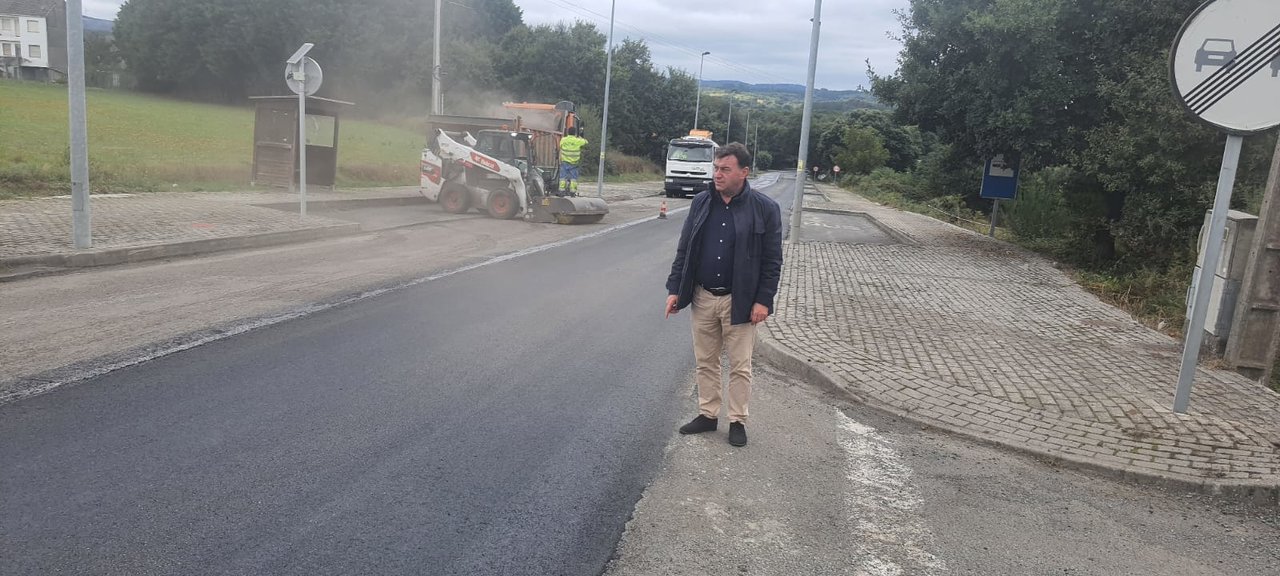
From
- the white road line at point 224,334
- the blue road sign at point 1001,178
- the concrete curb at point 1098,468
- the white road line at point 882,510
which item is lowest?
the white road line at point 224,334

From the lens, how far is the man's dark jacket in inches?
194

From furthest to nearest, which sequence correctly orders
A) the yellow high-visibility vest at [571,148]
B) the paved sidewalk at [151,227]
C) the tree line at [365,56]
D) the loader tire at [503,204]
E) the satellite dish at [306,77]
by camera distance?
the tree line at [365,56]
the yellow high-visibility vest at [571,148]
the loader tire at [503,204]
the satellite dish at [306,77]
the paved sidewalk at [151,227]

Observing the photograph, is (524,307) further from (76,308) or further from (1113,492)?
(1113,492)

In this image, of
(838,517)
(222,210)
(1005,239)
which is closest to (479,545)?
(838,517)

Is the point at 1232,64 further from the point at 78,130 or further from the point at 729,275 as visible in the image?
the point at 78,130

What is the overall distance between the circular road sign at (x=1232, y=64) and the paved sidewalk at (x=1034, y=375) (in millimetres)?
2088

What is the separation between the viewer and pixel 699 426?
17.2 ft

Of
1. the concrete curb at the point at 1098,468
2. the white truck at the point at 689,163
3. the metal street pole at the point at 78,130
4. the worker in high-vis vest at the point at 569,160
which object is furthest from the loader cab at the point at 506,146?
the white truck at the point at 689,163

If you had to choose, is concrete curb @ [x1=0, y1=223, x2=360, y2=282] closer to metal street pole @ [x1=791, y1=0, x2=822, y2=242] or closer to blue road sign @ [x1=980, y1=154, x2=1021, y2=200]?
metal street pole @ [x1=791, y1=0, x2=822, y2=242]

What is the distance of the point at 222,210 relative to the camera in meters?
14.4

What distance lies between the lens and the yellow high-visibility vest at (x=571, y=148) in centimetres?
2138

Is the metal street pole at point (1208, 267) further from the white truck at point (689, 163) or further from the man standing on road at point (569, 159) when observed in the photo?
the white truck at point (689, 163)

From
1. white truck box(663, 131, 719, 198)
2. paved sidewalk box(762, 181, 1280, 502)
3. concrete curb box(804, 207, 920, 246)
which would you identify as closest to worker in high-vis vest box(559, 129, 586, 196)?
concrete curb box(804, 207, 920, 246)

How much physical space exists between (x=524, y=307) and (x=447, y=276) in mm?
2027
